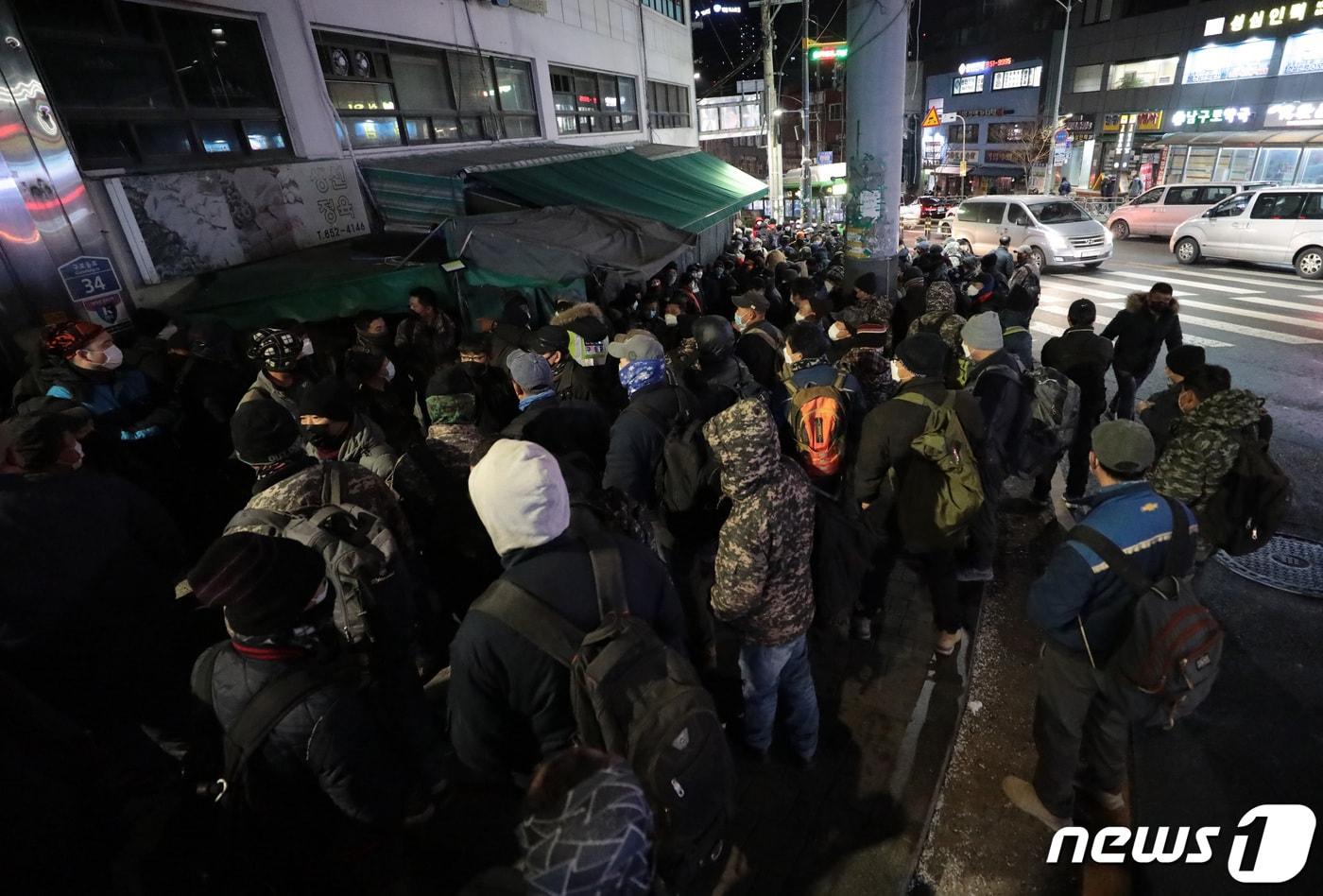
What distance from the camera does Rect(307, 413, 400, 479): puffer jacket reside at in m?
3.33

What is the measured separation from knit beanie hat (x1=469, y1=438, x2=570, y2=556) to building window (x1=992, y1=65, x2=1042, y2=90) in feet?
164

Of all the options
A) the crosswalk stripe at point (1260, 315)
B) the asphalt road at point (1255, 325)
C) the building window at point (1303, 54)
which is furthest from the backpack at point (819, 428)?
the building window at point (1303, 54)

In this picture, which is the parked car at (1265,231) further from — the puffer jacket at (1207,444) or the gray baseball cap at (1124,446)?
the gray baseball cap at (1124,446)

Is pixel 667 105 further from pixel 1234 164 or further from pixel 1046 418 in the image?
pixel 1234 164

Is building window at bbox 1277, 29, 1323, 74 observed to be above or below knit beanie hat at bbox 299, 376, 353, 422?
above

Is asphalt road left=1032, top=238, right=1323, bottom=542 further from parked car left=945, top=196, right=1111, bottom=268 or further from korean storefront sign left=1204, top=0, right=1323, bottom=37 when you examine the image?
korean storefront sign left=1204, top=0, right=1323, bottom=37

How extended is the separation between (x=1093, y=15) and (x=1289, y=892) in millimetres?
46083

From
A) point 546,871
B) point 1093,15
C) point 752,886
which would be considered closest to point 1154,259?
point 752,886

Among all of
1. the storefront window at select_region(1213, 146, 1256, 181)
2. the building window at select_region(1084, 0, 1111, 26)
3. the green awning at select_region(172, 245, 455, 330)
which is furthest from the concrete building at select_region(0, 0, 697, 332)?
the building window at select_region(1084, 0, 1111, 26)

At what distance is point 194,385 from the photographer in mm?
4543

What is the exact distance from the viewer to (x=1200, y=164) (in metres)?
27.7

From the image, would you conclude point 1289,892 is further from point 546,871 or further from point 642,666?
point 546,871

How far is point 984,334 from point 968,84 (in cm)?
5051

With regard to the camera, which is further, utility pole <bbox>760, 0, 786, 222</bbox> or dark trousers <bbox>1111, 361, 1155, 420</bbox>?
utility pole <bbox>760, 0, 786, 222</bbox>
